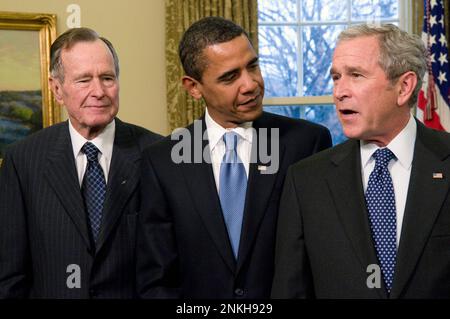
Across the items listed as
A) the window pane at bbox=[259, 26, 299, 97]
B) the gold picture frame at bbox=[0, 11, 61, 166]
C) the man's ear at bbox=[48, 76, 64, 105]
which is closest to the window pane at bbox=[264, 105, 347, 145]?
the window pane at bbox=[259, 26, 299, 97]

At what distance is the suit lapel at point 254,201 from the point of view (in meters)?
2.38

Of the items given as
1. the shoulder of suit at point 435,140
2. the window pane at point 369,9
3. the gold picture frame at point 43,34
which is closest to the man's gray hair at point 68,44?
the shoulder of suit at point 435,140

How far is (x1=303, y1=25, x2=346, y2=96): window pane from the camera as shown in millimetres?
6680

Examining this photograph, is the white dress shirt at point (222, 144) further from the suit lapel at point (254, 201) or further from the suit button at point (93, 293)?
the suit button at point (93, 293)

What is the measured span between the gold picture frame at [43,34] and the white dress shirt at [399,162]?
4.02 meters

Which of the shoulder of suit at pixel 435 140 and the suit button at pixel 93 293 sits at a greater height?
the shoulder of suit at pixel 435 140

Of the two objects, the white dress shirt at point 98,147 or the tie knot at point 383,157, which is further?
the white dress shirt at point 98,147

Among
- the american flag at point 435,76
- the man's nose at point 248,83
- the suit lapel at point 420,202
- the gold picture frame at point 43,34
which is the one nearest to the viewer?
the suit lapel at point 420,202

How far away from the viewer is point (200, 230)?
243cm

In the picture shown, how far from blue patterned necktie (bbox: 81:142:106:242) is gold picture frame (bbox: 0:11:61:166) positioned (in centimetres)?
341

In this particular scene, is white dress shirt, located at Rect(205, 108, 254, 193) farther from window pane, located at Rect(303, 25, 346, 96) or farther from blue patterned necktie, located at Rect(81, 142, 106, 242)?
window pane, located at Rect(303, 25, 346, 96)

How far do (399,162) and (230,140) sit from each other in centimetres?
59

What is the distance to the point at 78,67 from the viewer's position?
2635mm

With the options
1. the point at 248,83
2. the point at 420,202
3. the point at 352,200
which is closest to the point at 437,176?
the point at 420,202
